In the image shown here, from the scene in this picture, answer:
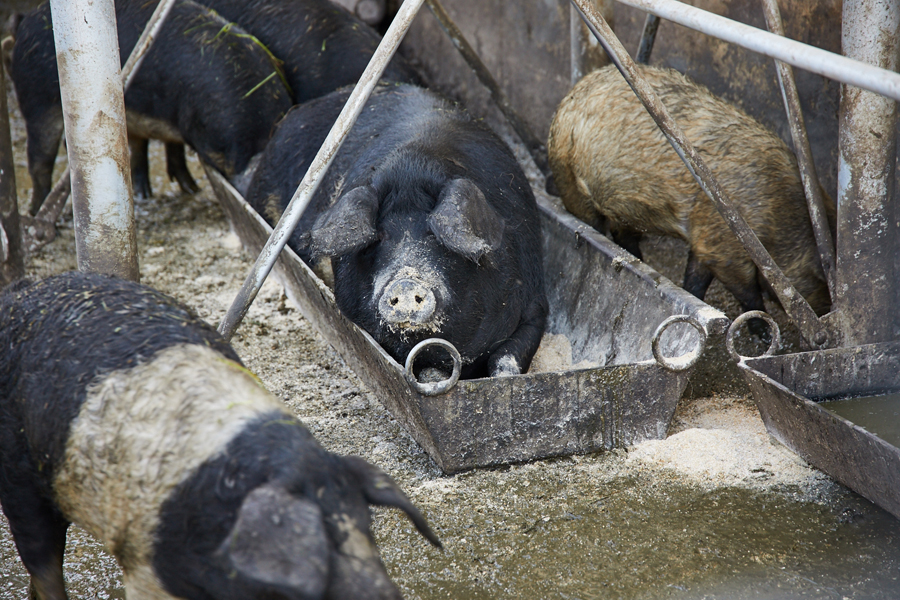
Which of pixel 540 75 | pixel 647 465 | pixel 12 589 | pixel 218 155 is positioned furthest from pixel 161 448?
pixel 540 75

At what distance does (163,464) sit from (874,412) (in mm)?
2501

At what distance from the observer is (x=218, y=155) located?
5.37 m

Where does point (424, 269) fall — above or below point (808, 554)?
above

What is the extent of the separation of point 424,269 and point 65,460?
1.53 meters

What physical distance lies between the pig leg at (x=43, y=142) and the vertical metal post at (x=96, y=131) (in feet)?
7.38

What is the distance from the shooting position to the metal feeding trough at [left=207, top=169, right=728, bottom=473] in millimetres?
3064

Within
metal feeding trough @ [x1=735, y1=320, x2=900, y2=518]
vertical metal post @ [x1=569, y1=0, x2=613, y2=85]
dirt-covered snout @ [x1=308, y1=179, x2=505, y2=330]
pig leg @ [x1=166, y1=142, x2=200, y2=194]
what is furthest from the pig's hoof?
pig leg @ [x1=166, y1=142, x2=200, y2=194]

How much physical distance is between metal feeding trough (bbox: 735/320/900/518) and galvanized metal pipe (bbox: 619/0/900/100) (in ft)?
3.55

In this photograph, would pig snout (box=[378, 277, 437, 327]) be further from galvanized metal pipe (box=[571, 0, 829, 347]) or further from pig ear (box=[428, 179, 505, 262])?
galvanized metal pipe (box=[571, 0, 829, 347])

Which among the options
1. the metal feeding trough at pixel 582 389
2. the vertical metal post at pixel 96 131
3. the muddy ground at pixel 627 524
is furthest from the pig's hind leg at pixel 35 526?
the vertical metal post at pixel 96 131

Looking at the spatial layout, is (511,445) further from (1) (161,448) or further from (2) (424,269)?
(1) (161,448)

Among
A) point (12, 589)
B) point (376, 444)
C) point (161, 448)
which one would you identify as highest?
point (161, 448)

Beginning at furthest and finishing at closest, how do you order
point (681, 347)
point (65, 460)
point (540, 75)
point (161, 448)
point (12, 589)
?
point (540, 75), point (681, 347), point (12, 589), point (65, 460), point (161, 448)

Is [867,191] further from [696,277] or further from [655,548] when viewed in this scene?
[655,548]
